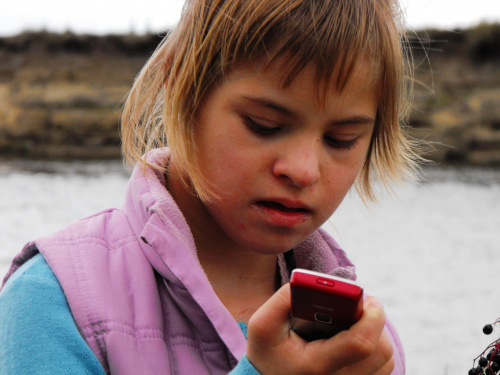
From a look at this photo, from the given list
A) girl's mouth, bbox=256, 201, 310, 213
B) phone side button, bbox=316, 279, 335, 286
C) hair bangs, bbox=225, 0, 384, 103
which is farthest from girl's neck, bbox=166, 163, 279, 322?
phone side button, bbox=316, 279, 335, 286

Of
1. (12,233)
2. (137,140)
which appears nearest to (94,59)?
(12,233)

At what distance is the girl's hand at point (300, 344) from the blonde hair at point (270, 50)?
29 centimetres

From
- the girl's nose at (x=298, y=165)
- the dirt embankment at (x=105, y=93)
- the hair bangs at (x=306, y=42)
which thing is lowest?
the dirt embankment at (x=105, y=93)

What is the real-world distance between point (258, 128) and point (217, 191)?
0.13 meters

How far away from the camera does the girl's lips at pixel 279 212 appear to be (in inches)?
42.1

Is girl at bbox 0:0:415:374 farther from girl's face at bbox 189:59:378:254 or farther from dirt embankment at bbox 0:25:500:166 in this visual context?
dirt embankment at bbox 0:25:500:166

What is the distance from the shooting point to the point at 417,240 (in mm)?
7188

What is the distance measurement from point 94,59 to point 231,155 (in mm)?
19029

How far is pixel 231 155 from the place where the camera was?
1.06 metres

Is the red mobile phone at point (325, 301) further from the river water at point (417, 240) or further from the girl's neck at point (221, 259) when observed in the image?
the river water at point (417, 240)

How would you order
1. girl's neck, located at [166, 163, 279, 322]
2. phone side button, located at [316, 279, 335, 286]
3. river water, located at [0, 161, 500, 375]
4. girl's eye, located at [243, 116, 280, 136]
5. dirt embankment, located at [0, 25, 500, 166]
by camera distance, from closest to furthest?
phone side button, located at [316, 279, 335, 286], girl's eye, located at [243, 116, 280, 136], girl's neck, located at [166, 163, 279, 322], river water, located at [0, 161, 500, 375], dirt embankment, located at [0, 25, 500, 166]

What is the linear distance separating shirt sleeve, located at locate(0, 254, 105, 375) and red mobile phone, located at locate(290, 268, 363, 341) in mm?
329

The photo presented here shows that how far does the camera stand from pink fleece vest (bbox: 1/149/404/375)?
100cm

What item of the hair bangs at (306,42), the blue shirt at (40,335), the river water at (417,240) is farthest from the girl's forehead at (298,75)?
the river water at (417,240)
